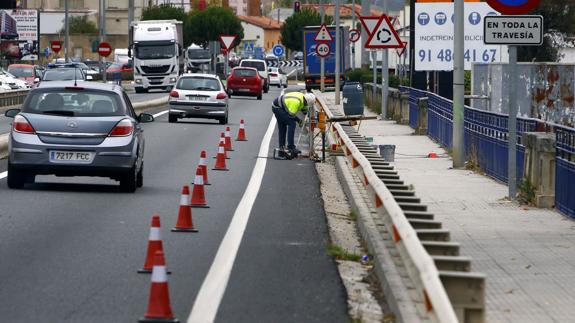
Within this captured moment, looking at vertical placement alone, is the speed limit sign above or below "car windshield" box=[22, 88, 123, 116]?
above

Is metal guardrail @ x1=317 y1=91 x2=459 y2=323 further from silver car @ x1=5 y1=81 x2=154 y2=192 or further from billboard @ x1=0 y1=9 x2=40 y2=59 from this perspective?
billboard @ x1=0 y1=9 x2=40 y2=59

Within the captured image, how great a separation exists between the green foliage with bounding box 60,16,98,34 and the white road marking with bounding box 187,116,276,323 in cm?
12725

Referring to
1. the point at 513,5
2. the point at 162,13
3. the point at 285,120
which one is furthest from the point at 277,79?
the point at 513,5

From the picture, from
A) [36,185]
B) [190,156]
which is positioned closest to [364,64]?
[190,156]

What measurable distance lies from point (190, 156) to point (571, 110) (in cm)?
759

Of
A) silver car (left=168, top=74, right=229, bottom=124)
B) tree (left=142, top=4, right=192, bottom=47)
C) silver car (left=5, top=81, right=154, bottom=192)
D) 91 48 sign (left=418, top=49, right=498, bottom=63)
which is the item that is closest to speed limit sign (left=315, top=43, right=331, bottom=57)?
silver car (left=168, top=74, right=229, bottom=124)

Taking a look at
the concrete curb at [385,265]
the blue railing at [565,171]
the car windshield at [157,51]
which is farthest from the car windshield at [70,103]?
the car windshield at [157,51]

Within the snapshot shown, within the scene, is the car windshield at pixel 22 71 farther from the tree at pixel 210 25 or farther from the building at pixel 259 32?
the building at pixel 259 32

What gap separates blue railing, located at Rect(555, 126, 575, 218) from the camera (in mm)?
15748

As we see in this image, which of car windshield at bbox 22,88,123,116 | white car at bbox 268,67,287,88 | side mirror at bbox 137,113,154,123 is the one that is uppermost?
white car at bbox 268,67,287,88

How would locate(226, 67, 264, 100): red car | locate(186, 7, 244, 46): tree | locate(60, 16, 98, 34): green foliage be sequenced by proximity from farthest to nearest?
1. locate(60, 16, 98, 34): green foliage
2. locate(186, 7, 244, 46): tree
3. locate(226, 67, 264, 100): red car

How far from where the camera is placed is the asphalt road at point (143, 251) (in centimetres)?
988

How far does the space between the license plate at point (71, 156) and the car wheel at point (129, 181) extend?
574 mm

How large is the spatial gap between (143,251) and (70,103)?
258 inches
